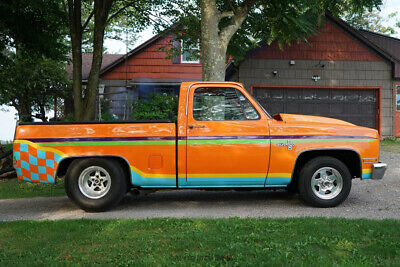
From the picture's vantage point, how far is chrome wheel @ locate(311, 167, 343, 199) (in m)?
6.08

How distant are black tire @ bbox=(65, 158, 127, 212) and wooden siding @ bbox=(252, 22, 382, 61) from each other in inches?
519

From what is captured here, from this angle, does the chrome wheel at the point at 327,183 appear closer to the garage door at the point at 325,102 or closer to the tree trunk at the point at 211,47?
the tree trunk at the point at 211,47

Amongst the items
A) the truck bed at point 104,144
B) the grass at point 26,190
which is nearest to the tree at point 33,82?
the grass at point 26,190

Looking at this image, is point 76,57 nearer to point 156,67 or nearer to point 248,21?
point 248,21

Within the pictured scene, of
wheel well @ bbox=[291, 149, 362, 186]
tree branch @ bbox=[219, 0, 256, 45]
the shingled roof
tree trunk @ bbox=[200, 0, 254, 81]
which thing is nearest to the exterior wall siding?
tree branch @ bbox=[219, 0, 256, 45]

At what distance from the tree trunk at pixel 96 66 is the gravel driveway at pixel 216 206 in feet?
17.0

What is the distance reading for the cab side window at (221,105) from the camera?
19.8ft

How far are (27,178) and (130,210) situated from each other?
168cm

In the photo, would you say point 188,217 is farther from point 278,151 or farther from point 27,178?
point 27,178

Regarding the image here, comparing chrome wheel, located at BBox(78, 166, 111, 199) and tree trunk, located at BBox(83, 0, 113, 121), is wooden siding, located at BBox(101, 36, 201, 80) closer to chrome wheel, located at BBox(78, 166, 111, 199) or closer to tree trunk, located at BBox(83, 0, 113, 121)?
tree trunk, located at BBox(83, 0, 113, 121)

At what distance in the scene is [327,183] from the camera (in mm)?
6137

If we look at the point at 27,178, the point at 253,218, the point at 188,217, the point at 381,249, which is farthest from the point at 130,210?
the point at 381,249

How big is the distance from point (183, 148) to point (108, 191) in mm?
1357

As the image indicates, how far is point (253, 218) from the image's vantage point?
17.0 ft
